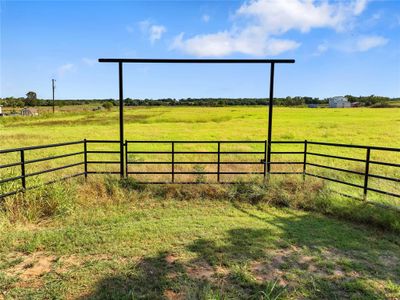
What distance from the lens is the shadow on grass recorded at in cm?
318

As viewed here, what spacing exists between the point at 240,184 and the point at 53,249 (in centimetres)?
406

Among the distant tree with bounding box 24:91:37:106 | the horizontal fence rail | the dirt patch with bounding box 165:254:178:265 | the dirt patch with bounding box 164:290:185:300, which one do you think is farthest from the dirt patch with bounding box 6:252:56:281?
the distant tree with bounding box 24:91:37:106

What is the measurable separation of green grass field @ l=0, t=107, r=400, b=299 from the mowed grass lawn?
14 mm

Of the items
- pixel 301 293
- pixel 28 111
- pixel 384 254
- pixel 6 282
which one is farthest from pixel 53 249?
pixel 28 111

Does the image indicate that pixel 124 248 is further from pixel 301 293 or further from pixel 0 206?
pixel 0 206

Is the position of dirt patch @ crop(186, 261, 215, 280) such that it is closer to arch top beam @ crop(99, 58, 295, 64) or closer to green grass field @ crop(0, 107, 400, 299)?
green grass field @ crop(0, 107, 400, 299)

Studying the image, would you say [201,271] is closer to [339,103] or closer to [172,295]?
[172,295]

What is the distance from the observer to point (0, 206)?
5305 mm

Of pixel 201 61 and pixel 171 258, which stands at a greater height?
pixel 201 61

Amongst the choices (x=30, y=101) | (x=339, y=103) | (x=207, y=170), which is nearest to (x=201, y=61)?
(x=207, y=170)

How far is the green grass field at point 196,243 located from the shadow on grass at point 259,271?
0.04ft

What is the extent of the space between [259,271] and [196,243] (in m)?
1.06

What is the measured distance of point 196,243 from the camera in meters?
4.39

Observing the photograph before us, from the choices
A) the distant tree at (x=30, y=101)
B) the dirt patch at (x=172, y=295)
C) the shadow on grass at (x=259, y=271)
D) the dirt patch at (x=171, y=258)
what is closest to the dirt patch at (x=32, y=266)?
the shadow on grass at (x=259, y=271)
